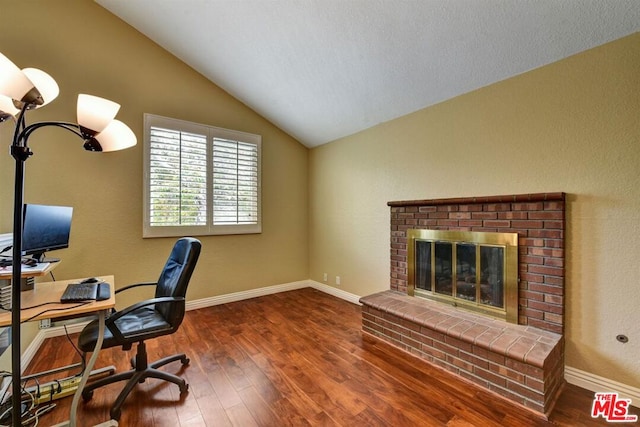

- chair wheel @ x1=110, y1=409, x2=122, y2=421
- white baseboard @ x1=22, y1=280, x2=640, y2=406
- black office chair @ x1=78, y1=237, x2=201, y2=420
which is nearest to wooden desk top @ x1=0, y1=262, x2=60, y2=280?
black office chair @ x1=78, y1=237, x2=201, y2=420

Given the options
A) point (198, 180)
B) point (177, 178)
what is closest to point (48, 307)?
point (177, 178)

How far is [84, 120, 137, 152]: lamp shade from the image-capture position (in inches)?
58.9

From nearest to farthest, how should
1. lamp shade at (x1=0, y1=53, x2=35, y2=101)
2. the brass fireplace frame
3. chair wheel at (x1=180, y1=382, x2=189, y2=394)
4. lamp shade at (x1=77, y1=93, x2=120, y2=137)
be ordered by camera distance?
lamp shade at (x1=0, y1=53, x2=35, y2=101)
lamp shade at (x1=77, y1=93, x2=120, y2=137)
chair wheel at (x1=180, y1=382, x2=189, y2=394)
the brass fireplace frame

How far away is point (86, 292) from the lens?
1705 millimetres

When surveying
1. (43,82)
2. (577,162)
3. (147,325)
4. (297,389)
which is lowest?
(297,389)

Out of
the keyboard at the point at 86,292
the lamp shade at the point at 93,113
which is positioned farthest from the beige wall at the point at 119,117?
the lamp shade at the point at 93,113

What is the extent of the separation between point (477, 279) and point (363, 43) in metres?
2.37

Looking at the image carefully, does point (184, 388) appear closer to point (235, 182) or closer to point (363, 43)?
point (235, 182)

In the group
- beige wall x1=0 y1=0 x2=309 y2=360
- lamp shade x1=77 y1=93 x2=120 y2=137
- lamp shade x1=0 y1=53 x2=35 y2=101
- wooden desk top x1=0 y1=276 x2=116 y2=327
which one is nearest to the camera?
lamp shade x1=0 y1=53 x2=35 y2=101

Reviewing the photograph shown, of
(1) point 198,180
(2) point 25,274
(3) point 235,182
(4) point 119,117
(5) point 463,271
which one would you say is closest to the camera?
(2) point 25,274

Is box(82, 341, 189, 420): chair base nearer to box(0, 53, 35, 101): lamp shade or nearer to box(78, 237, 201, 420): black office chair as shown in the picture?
box(78, 237, 201, 420): black office chair

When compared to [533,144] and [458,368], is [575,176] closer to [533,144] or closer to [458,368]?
[533,144]

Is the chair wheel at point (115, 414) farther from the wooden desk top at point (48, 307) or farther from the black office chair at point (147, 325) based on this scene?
the wooden desk top at point (48, 307)

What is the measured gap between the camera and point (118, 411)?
163cm
